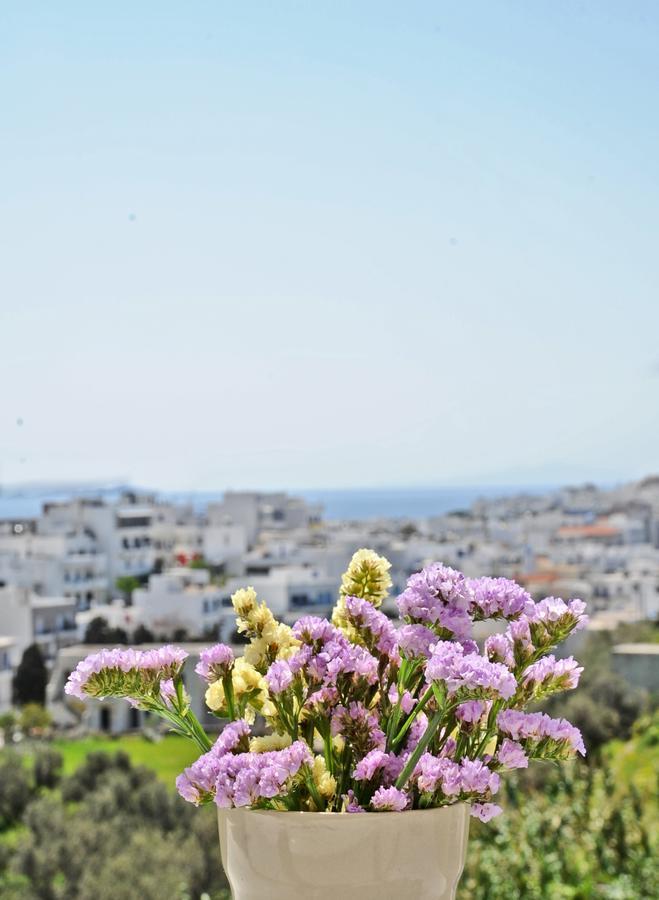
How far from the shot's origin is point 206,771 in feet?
1.89

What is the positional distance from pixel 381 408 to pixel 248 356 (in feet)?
26.0

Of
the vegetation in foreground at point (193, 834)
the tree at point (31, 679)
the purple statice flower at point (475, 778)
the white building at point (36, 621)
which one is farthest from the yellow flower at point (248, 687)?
the white building at point (36, 621)

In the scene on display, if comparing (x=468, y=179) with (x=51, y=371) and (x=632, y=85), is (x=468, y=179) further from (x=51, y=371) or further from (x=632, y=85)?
(x=51, y=371)

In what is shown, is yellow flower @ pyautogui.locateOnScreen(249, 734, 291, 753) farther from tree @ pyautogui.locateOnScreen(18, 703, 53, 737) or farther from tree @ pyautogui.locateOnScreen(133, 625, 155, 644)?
tree @ pyautogui.locateOnScreen(133, 625, 155, 644)

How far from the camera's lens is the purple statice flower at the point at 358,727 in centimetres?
62

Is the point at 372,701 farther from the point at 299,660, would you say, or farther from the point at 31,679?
the point at 31,679

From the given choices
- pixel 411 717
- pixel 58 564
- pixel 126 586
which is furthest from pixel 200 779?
pixel 126 586

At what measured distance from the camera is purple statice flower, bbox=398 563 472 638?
599 millimetres

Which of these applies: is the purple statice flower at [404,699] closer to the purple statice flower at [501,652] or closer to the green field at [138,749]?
the purple statice flower at [501,652]

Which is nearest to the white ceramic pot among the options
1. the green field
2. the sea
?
the green field

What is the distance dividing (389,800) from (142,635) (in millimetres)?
13641

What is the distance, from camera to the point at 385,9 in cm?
577

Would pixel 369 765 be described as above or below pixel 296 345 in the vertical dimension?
below

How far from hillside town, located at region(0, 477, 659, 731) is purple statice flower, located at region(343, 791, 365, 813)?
894 cm
